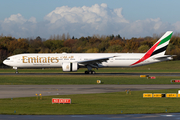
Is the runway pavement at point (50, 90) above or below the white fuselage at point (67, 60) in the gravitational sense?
below

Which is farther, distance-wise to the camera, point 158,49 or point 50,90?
point 158,49

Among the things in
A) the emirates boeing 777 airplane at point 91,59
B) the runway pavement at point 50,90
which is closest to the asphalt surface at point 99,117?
the runway pavement at point 50,90

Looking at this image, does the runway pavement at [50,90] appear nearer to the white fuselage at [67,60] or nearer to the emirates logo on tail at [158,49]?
the white fuselage at [67,60]

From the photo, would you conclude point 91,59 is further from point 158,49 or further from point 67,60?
point 158,49

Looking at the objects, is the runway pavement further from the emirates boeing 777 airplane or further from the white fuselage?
the white fuselage

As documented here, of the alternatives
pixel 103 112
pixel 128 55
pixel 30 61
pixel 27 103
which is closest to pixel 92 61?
pixel 128 55

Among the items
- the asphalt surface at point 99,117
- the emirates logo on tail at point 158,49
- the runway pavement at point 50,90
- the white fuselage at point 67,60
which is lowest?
the asphalt surface at point 99,117

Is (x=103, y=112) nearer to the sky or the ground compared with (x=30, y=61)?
nearer to the ground

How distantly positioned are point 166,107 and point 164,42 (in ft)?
138

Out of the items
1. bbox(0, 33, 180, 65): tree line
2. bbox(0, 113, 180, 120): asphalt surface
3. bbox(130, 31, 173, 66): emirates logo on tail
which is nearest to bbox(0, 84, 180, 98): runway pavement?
bbox(0, 113, 180, 120): asphalt surface

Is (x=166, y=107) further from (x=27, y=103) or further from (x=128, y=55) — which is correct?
(x=128, y=55)

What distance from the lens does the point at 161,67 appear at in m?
88.8

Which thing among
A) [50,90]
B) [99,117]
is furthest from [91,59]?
[99,117]

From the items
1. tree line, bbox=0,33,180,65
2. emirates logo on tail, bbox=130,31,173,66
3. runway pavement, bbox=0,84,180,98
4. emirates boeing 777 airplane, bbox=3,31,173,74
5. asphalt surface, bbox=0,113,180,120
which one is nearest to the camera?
asphalt surface, bbox=0,113,180,120
